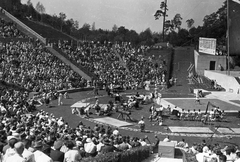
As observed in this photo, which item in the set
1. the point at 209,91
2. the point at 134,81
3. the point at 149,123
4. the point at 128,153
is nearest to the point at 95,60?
the point at 134,81

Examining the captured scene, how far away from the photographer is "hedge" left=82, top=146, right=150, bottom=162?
31.8ft

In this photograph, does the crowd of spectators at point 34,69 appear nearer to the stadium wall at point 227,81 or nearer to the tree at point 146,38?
the stadium wall at point 227,81

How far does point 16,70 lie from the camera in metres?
38.4

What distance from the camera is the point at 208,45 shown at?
165 ft

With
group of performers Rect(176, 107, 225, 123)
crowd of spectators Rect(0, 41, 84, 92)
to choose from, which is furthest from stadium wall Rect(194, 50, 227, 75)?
group of performers Rect(176, 107, 225, 123)

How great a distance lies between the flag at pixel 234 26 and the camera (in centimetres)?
4122

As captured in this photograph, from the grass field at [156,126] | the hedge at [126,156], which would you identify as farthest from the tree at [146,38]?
the hedge at [126,156]

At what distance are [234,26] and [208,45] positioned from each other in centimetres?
803

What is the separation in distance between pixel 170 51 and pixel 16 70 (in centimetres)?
2978

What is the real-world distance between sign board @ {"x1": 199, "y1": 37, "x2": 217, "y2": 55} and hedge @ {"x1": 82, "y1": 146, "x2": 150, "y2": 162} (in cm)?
3891

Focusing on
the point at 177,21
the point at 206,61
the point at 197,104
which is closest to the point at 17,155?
the point at 197,104

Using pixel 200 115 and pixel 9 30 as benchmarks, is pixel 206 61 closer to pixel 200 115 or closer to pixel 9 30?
pixel 200 115

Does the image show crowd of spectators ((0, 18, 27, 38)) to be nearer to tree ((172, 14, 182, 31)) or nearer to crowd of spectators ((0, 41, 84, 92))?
crowd of spectators ((0, 41, 84, 92))

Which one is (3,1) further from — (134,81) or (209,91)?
(209,91)
